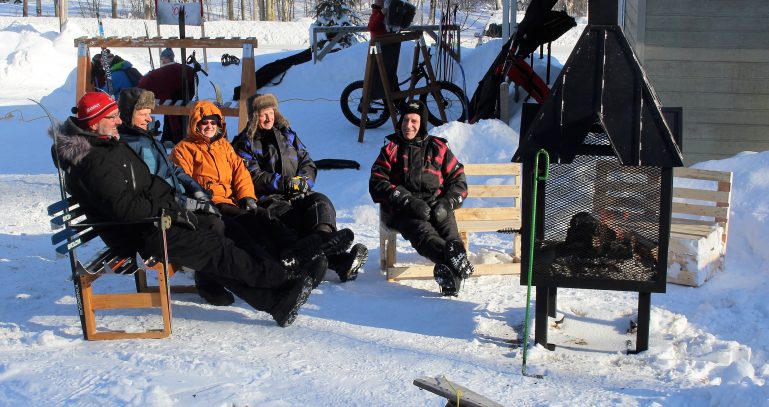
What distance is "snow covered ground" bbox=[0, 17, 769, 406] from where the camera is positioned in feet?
12.3

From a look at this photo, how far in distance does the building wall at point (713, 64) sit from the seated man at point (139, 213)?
5.04 metres

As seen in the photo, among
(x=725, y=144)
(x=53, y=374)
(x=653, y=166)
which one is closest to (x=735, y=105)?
(x=725, y=144)

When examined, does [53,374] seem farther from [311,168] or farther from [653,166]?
[653,166]

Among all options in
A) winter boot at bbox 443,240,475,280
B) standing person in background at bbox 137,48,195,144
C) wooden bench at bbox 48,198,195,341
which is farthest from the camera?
standing person in background at bbox 137,48,195,144

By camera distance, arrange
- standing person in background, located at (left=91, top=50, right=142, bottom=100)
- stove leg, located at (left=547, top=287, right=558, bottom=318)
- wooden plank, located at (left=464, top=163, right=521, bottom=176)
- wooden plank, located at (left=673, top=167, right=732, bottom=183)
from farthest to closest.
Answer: standing person in background, located at (left=91, top=50, right=142, bottom=100) < wooden plank, located at (left=464, top=163, right=521, bottom=176) < wooden plank, located at (left=673, top=167, right=732, bottom=183) < stove leg, located at (left=547, top=287, right=558, bottom=318)

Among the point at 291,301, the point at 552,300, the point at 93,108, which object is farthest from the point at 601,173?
the point at 93,108

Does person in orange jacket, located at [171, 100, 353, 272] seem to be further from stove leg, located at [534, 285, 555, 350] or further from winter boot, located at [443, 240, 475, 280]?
stove leg, located at [534, 285, 555, 350]

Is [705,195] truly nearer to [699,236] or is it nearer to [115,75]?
[699,236]

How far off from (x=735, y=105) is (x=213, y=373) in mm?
6315

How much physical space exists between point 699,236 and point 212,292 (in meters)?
3.09

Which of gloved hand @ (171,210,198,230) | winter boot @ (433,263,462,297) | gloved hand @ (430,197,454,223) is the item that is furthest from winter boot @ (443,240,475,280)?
gloved hand @ (171,210,198,230)

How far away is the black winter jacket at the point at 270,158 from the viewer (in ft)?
18.4

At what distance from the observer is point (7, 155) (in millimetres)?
10523

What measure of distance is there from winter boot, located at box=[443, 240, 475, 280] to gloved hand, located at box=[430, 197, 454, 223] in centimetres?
26
